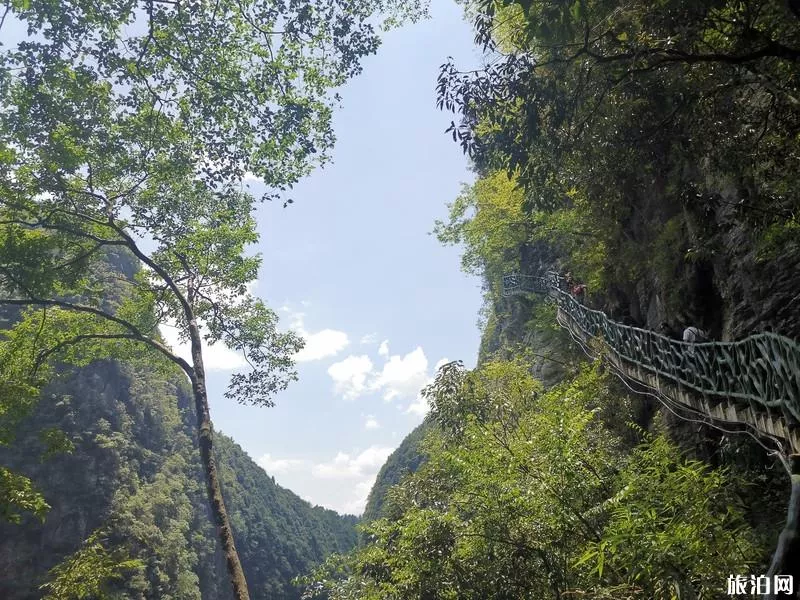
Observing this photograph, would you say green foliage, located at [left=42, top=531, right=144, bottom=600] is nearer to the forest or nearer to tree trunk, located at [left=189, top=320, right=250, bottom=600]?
the forest

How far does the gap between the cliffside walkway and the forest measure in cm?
4

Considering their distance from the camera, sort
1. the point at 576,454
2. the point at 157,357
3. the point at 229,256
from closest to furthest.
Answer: the point at 576,454, the point at 229,256, the point at 157,357

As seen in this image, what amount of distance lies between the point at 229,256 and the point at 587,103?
25.4ft

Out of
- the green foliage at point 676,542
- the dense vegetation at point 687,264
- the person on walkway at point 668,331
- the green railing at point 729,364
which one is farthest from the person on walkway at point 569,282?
the green foliage at point 676,542

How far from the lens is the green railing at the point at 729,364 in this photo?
4.64m

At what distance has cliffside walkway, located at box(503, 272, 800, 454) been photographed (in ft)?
15.4

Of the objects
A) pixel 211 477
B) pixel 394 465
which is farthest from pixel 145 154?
pixel 394 465

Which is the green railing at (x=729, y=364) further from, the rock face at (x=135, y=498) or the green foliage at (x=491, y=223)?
the rock face at (x=135, y=498)

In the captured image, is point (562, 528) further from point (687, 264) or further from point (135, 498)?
point (135, 498)

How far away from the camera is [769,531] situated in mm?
5004

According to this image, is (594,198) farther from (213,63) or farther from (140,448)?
(140,448)

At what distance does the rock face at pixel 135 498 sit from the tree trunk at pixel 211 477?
30.1m

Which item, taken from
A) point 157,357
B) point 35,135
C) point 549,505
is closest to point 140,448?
point 157,357

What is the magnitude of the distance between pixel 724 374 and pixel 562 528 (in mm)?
2910
